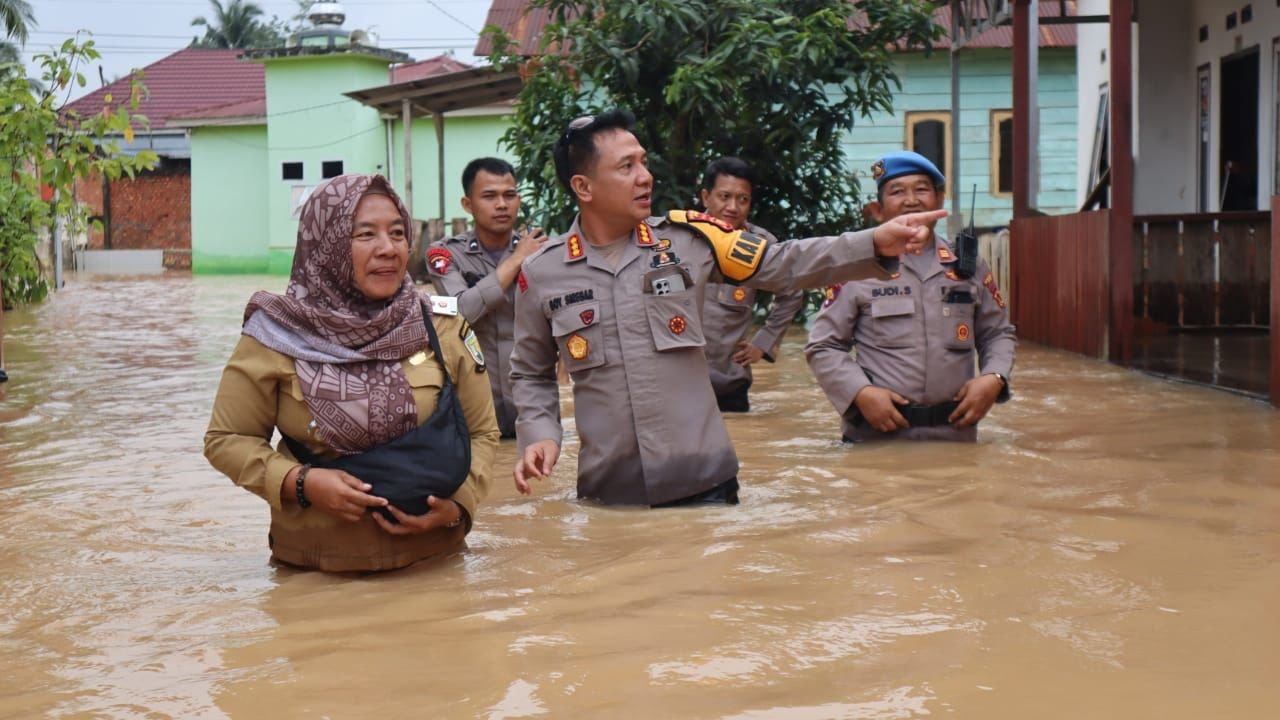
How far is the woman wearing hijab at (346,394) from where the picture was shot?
4.56 metres

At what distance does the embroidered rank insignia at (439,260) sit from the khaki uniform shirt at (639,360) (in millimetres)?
2563

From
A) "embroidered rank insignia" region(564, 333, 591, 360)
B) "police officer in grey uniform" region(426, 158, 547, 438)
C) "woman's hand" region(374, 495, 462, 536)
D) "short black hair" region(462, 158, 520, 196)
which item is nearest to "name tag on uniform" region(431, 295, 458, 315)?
"woman's hand" region(374, 495, 462, 536)

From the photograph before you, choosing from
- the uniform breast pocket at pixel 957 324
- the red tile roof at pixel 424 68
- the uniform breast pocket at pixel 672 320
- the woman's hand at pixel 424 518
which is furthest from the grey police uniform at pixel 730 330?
the red tile roof at pixel 424 68

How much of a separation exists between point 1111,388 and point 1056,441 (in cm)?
276

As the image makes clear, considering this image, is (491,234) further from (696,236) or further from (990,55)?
(990,55)

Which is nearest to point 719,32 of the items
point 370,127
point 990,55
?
point 990,55

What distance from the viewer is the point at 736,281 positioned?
567cm

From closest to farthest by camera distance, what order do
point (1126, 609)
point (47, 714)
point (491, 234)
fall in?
point (47, 714) → point (1126, 609) → point (491, 234)

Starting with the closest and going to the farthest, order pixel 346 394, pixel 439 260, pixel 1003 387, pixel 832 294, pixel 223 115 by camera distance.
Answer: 1. pixel 346 394
2. pixel 1003 387
3. pixel 832 294
4. pixel 439 260
5. pixel 223 115

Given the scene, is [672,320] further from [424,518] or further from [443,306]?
[424,518]

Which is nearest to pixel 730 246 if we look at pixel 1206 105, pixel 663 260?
pixel 663 260

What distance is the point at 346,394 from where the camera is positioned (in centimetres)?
459

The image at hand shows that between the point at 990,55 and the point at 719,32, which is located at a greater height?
the point at 990,55

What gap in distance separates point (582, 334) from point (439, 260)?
2853 millimetres
